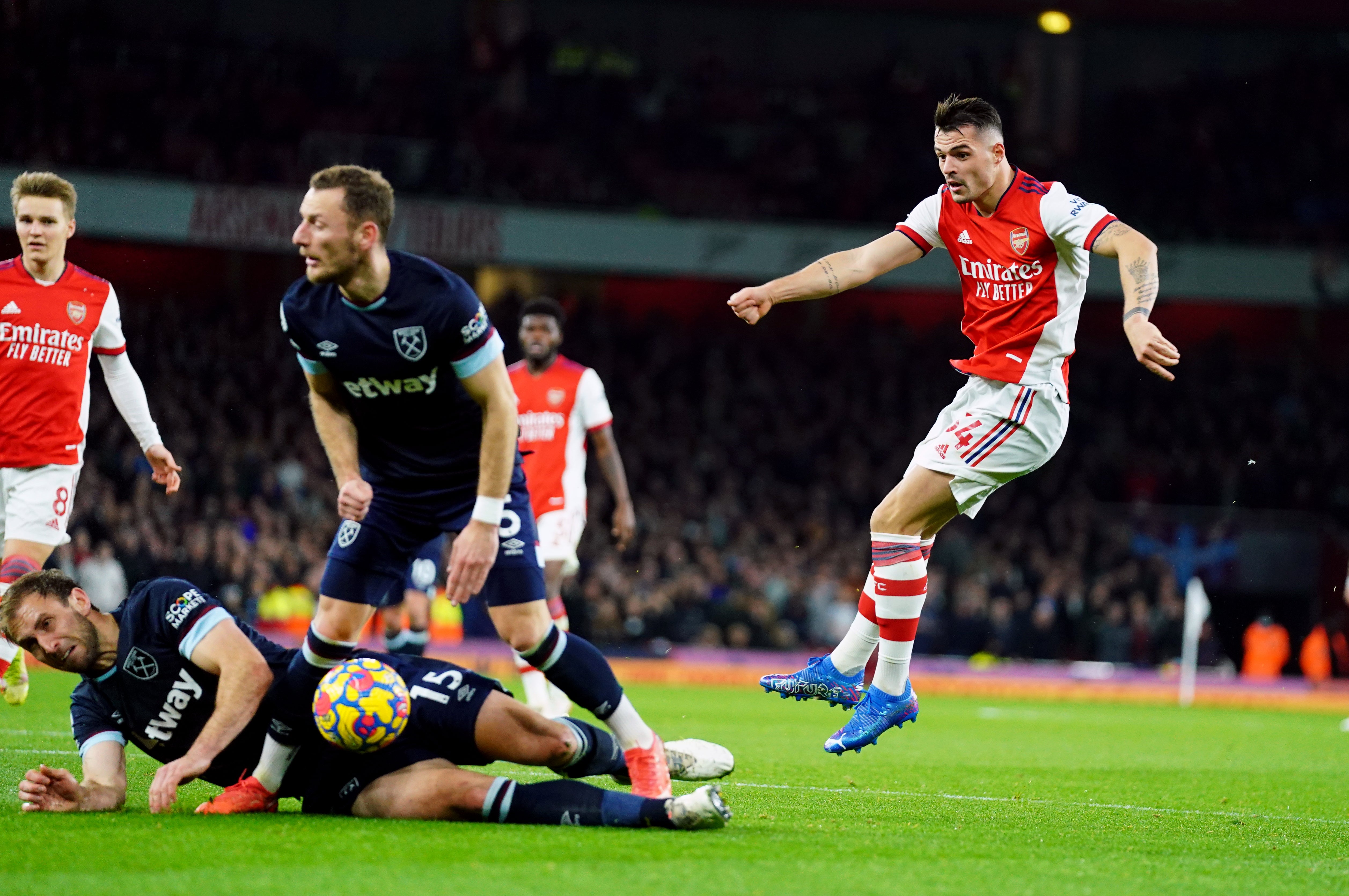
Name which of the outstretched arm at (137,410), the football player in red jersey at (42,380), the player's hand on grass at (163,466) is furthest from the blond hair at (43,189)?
the player's hand on grass at (163,466)

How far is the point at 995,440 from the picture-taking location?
6.73 metres

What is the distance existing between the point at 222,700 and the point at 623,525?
5595 mm

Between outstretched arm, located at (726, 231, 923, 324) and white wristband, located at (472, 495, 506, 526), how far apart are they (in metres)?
1.70

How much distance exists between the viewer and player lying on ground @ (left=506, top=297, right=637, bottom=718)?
36.8 feet

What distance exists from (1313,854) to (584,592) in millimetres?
15874

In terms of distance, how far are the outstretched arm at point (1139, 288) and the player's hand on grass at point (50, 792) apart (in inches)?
164

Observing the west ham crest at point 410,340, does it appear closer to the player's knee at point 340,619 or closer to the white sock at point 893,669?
the player's knee at point 340,619

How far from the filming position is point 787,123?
3009 centimetres

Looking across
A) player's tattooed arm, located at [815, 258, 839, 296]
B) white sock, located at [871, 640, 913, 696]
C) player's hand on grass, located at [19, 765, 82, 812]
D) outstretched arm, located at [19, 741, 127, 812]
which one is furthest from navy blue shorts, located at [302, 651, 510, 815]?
player's tattooed arm, located at [815, 258, 839, 296]

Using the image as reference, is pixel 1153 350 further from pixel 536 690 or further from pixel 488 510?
pixel 536 690

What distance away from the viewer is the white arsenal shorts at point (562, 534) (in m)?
Answer: 11.3

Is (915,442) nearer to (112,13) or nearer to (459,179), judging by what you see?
(459,179)

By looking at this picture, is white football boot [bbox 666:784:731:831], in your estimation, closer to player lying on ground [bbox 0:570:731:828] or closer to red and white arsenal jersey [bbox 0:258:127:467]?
player lying on ground [bbox 0:570:731:828]

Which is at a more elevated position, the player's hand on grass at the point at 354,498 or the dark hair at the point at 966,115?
the dark hair at the point at 966,115
